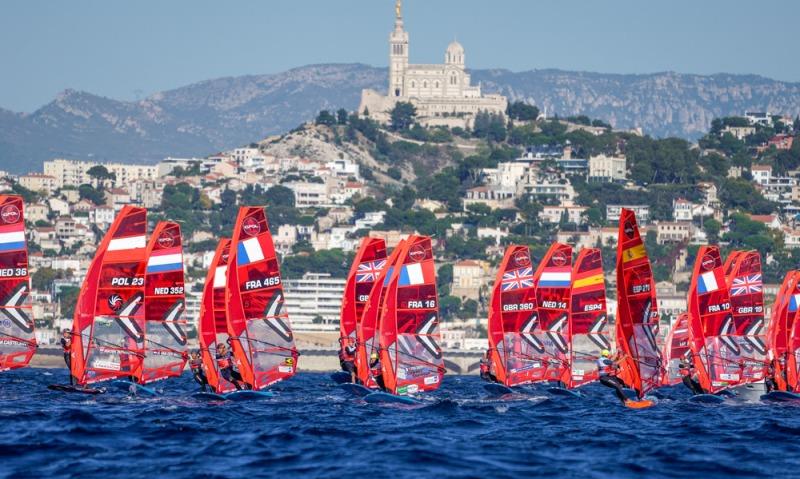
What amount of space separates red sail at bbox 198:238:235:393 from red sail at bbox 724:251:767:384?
17.6m

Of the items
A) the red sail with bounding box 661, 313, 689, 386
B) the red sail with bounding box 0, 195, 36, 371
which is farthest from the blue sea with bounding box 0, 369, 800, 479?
the red sail with bounding box 661, 313, 689, 386

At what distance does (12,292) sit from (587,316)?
24.3 meters

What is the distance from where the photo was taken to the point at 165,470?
4338 cm

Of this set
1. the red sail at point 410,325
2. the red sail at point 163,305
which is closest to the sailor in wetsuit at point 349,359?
the red sail at point 410,325

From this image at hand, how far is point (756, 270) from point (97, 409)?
27235mm

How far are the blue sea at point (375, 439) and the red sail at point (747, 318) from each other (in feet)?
11.3

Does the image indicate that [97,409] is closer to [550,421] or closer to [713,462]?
[550,421]

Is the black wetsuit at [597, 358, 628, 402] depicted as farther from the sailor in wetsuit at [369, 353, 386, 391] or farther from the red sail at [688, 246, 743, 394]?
the sailor in wetsuit at [369, 353, 386, 391]

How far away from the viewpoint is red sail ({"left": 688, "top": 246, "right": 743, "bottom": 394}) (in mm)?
65875

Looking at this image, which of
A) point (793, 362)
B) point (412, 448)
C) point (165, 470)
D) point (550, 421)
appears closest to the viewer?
point (165, 470)

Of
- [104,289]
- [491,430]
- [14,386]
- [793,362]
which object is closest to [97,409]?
[104,289]

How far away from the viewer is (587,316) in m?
76.5

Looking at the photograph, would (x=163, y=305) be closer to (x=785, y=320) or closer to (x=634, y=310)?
(x=634, y=310)

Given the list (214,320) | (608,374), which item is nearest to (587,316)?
(608,374)
